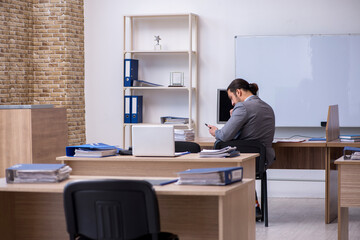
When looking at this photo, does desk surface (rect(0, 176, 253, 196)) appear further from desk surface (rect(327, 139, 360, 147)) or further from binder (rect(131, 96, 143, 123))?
binder (rect(131, 96, 143, 123))

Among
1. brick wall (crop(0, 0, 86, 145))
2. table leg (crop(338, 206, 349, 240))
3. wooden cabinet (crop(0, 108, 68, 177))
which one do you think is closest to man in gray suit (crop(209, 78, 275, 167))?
table leg (crop(338, 206, 349, 240))

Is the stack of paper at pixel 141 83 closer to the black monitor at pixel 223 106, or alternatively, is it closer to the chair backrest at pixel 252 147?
the black monitor at pixel 223 106

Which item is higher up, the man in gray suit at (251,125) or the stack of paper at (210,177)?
the man in gray suit at (251,125)

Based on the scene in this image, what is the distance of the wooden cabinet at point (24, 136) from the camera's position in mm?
5832

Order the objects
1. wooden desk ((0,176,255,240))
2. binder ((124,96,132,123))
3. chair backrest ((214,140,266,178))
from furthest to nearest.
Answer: binder ((124,96,132,123))
chair backrest ((214,140,266,178))
wooden desk ((0,176,255,240))

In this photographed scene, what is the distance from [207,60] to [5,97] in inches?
102

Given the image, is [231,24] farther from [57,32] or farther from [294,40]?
[57,32]

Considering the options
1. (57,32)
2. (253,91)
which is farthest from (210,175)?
(57,32)

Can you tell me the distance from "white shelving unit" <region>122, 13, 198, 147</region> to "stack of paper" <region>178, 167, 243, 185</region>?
4.69 meters

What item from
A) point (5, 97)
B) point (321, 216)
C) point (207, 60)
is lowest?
point (321, 216)

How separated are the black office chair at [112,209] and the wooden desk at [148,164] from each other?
170 centimetres

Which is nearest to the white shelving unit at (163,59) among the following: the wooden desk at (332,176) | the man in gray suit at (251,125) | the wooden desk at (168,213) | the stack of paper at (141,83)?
the stack of paper at (141,83)

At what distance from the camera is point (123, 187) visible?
2.65 m

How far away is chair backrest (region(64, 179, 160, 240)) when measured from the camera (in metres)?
2.65
